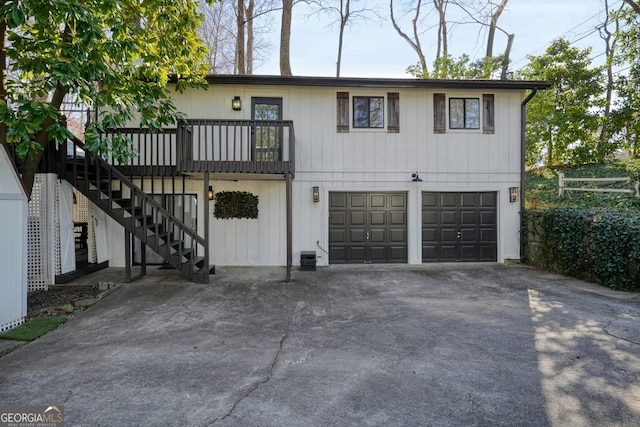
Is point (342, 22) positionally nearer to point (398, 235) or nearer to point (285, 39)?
point (285, 39)

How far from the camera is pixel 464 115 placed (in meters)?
8.99

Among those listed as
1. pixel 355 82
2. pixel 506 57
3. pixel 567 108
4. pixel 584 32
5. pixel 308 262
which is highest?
pixel 584 32

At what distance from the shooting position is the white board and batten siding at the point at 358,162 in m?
8.63

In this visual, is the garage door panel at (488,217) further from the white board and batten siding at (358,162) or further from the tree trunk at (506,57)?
the tree trunk at (506,57)

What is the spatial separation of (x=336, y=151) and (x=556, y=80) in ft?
37.1

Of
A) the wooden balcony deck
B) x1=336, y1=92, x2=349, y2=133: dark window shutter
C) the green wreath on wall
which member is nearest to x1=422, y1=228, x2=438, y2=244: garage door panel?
x1=336, y1=92, x2=349, y2=133: dark window shutter

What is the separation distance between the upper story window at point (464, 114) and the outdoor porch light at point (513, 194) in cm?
194

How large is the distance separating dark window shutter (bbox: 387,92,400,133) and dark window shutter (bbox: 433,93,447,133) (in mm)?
1010

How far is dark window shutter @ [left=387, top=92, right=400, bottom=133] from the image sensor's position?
8.80m

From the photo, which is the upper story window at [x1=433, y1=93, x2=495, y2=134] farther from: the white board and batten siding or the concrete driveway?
the concrete driveway

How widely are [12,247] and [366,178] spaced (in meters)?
7.04

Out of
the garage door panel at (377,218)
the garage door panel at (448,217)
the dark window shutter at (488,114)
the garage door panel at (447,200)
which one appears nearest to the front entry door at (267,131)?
the garage door panel at (377,218)

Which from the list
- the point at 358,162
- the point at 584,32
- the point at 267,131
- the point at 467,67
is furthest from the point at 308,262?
the point at 584,32

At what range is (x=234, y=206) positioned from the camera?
8.59 meters
